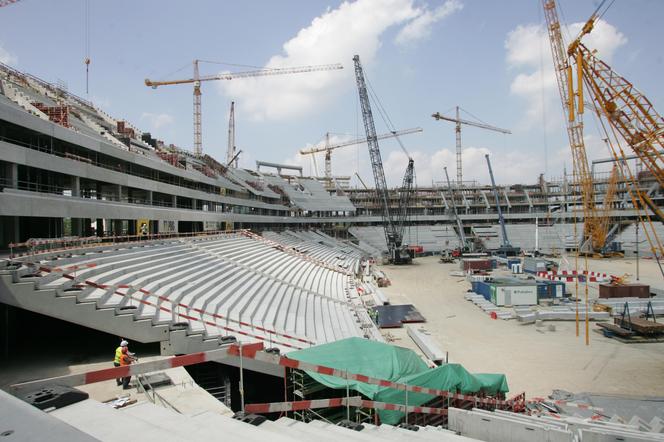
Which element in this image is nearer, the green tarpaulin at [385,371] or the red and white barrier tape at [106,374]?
the red and white barrier tape at [106,374]

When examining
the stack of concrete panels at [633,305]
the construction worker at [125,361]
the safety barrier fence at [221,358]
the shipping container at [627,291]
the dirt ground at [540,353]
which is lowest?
the dirt ground at [540,353]

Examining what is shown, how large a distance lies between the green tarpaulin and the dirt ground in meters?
5.39

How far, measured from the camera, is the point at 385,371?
32.0 ft

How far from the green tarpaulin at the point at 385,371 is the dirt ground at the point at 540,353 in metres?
5.39

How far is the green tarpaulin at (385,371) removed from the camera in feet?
28.9

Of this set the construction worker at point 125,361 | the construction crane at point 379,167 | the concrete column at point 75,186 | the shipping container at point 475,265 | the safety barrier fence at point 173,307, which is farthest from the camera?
the construction crane at point 379,167

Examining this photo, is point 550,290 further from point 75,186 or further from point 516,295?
point 75,186

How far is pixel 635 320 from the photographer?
2070 cm

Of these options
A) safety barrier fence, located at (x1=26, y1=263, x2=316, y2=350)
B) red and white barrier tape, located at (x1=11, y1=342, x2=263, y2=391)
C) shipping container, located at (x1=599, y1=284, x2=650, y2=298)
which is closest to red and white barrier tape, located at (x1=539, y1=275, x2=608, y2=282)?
shipping container, located at (x1=599, y1=284, x2=650, y2=298)

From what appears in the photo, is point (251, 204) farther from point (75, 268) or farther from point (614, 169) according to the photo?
point (614, 169)

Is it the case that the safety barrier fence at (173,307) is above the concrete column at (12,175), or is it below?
below

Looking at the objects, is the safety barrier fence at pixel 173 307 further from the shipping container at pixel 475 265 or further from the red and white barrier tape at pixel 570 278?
the shipping container at pixel 475 265

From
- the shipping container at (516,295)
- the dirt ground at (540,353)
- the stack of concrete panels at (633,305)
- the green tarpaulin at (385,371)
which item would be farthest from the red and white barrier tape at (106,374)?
the stack of concrete panels at (633,305)

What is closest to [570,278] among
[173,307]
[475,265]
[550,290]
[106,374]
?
[550,290]
